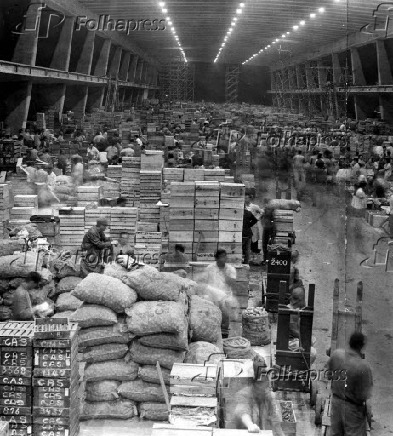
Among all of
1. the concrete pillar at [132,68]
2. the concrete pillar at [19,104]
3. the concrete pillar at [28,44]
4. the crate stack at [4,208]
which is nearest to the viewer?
the crate stack at [4,208]

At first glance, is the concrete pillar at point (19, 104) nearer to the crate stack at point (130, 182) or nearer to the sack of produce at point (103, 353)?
the crate stack at point (130, 182)

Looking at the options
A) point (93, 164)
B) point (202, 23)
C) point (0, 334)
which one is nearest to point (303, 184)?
point (202, 23)

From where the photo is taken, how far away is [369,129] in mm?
27312

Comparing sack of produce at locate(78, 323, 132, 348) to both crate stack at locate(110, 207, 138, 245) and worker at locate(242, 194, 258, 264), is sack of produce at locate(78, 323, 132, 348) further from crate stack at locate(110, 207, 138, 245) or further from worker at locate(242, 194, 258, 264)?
worker at locate(242, 194, 258, 264)

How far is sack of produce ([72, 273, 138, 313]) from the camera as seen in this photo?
22.9 ft

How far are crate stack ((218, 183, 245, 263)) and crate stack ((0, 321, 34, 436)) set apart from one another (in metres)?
5.88

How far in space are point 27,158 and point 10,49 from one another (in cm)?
1089

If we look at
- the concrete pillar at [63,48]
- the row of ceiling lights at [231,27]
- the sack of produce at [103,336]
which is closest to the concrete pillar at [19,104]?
the concrete pillar at [63,48]

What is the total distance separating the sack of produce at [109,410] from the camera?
653 cm

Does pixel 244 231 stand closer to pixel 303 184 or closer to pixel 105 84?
pixel 303 184

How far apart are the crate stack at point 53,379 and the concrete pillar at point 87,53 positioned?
2704 centimetres

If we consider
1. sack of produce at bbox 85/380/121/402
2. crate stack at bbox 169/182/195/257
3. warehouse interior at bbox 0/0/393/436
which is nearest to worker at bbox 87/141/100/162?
warehouse interior at bbox 0/0/393/436

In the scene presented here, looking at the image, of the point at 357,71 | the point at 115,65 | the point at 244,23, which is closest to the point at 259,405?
the point at 244,23

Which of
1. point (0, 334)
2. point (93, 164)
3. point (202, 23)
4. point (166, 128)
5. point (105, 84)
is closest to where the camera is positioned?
point (0, 334)
